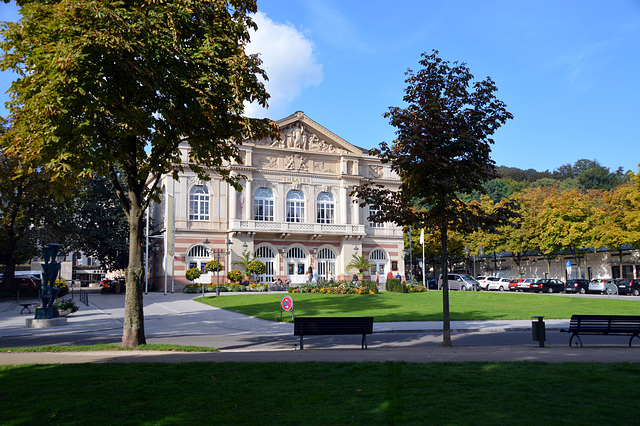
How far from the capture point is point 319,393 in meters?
7.48

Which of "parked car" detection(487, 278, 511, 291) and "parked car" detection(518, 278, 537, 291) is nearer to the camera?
"parked car" detection(518, 278, 537, 291)

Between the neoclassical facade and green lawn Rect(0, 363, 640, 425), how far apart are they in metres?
39.3

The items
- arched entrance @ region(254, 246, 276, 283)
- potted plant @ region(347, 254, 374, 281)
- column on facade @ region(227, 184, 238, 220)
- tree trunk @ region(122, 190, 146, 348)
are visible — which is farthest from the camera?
potted plant @ region(347, 254, 374, 281)

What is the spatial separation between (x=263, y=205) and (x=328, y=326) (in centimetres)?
4090

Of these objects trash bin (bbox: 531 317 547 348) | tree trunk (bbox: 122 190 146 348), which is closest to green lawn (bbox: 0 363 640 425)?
tree trunk (bbox: 122 190 146 348)

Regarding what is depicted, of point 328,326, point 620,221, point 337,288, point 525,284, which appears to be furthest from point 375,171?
point 328,326

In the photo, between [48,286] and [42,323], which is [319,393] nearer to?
[42,323]

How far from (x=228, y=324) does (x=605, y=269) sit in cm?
5025

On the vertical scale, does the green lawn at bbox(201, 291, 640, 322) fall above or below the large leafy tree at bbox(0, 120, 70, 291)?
below

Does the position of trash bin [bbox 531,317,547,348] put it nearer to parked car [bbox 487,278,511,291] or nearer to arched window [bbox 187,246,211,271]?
arched window [bbox 187,246,211,271]

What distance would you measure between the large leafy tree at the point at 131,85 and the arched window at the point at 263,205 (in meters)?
39.2

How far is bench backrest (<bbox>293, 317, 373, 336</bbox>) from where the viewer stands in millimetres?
12852

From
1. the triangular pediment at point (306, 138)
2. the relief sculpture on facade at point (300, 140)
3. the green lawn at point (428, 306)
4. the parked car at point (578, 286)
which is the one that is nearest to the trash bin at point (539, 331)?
the green lawn at point (428, 306)

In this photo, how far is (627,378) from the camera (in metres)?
8.16
